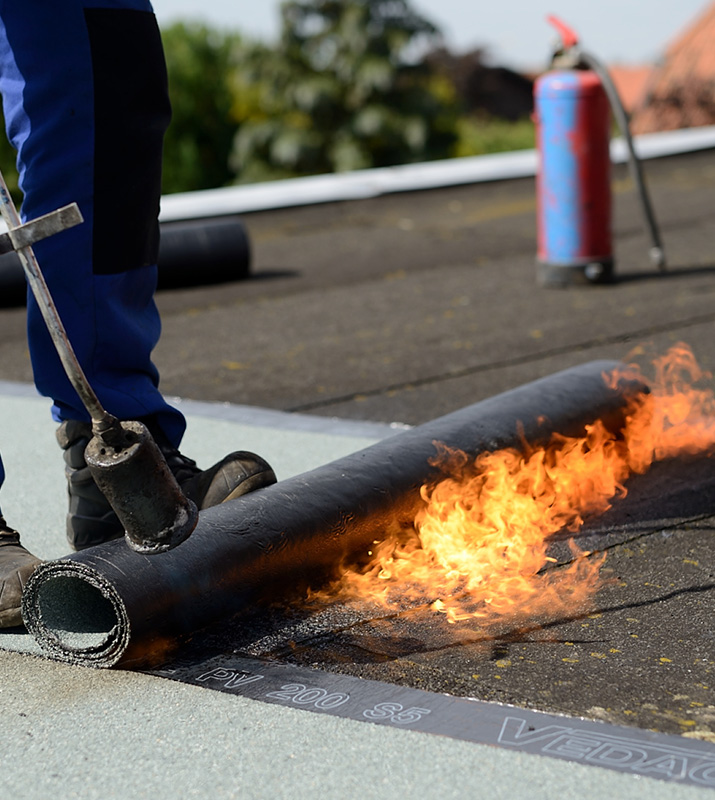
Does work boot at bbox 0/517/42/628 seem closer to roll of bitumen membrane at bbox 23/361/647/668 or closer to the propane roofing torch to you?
roll of bitumen membrane at bbox 23/361/647/668

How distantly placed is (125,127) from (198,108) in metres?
22.0

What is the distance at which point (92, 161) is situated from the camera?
266cm

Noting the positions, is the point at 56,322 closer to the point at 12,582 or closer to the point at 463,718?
the point at 12,582

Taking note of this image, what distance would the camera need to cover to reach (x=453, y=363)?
195 inches

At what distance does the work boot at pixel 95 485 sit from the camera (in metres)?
2.65

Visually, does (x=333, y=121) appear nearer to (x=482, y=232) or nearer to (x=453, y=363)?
(x=482, y=232)

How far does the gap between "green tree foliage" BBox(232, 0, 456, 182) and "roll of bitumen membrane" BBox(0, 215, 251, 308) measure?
53.1 feet

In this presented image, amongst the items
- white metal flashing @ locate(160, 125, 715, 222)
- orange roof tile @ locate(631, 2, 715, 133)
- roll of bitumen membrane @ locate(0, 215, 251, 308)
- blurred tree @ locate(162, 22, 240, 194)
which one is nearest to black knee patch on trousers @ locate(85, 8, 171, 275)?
roll of bitumen membrane @ locate(0, 215, 251, 308)

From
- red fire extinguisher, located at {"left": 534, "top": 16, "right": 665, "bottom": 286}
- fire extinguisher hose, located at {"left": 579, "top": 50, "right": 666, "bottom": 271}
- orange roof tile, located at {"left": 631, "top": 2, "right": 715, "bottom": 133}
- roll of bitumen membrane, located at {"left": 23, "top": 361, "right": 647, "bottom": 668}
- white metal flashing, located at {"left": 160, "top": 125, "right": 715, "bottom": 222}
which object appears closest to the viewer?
roll of bitumen membrane, located at {"left": 23, "top": 361, "right": 647, "bottom": 668}

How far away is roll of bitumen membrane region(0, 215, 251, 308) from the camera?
23.5 feet

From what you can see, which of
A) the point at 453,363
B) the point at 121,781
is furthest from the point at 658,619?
the point at 453,363

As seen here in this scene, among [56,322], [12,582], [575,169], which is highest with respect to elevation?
[56,322]

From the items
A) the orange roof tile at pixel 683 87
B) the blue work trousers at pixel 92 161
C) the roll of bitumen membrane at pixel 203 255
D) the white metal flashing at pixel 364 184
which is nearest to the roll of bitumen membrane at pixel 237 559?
the blue work trousers at pixel 92 161

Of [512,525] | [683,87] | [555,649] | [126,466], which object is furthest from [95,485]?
[683,87]
